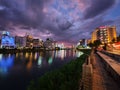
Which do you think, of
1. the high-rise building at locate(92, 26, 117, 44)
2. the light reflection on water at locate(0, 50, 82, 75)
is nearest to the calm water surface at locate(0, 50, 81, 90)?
the light reflection on water at locate(0, 50, 82, 75)

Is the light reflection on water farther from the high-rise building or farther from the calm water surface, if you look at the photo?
the high-rise building

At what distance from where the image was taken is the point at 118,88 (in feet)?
26.6

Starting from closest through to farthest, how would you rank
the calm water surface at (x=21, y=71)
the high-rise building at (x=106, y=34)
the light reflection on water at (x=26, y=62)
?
the calm water surface at (x=21, y=71), the light reflection on water at (x=26, y=62), the high-rise building at (x=106, y=34)

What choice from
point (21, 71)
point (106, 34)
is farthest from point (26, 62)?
point (106, 34)

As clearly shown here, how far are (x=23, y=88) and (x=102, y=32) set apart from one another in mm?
159175

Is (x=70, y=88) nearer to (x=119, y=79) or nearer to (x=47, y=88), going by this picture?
(x=47, y=88)

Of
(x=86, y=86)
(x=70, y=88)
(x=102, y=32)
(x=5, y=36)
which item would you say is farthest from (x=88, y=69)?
(x=5, y=36)

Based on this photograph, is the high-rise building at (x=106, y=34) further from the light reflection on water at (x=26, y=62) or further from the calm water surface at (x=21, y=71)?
the calm water surface at (x=21, y=71)

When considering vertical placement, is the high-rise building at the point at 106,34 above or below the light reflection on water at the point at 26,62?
above

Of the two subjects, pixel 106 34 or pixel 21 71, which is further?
pixel 106 34

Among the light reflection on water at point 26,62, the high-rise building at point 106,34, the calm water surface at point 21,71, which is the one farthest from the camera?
the high-rise building at point 106,34

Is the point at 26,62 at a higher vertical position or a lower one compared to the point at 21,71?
higher

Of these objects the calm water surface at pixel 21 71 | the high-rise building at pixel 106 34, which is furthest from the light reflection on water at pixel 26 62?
the high-rise building at pixel 106 34

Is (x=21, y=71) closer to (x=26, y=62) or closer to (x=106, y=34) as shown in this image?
(x=26, y=62)
